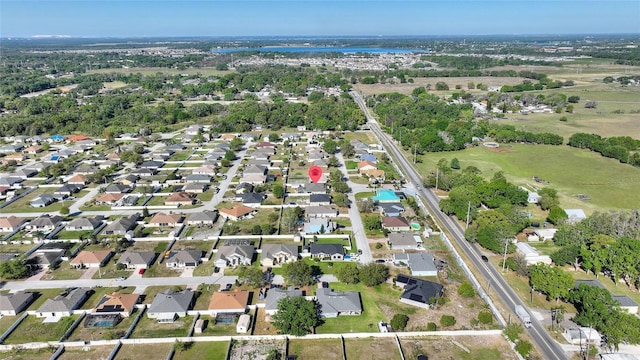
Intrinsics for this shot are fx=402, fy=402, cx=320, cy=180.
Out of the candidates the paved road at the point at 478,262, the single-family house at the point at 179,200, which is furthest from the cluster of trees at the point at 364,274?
the single-family house at the point at 179,200

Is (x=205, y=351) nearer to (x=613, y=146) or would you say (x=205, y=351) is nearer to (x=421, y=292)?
(x=421, y=292)

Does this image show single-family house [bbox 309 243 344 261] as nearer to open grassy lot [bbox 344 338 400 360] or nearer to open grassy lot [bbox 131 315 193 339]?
open grassy lot [bbox 344 338 400 360]

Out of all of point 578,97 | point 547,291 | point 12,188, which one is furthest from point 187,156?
point 578,97

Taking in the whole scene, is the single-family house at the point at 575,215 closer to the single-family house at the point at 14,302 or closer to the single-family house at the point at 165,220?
the single-family house at the point at 165,220

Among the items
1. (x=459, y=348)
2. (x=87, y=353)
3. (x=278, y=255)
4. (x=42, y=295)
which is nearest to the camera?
(x=87, y=353)

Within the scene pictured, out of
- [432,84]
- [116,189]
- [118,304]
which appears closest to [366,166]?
[116,189]

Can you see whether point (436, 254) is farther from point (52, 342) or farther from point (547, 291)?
point (52, 342)
